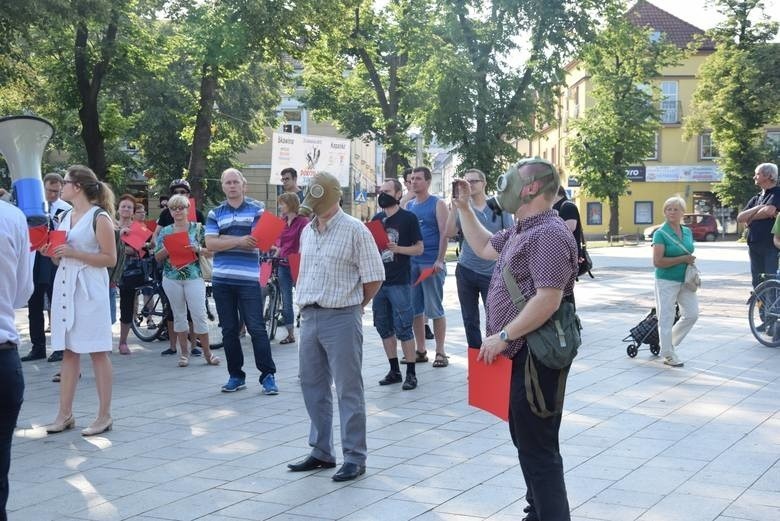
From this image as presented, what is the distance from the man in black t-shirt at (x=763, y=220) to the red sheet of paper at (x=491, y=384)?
28.5 ft

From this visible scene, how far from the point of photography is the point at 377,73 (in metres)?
35.1

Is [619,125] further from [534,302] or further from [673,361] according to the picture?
[534,302]

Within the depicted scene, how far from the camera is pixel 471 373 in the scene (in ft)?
15.1

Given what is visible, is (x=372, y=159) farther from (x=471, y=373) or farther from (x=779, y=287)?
(x=471, y=373)

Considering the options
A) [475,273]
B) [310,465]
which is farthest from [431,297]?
[310,465]

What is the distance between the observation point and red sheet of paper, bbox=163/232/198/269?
412 inches

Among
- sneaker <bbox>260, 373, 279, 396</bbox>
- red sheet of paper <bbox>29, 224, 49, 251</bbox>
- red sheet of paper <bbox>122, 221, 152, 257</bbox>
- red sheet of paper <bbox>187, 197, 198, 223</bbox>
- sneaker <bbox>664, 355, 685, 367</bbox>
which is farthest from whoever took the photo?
red sheet of paper <bbox>187, 197, 198, 223</bbox>

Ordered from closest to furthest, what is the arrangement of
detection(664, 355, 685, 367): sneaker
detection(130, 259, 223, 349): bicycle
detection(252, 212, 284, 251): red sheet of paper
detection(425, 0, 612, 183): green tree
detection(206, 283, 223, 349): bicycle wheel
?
detection(252, 212, 284, 251): red sheet of paper → detection(664, 355, 685, 367): sneaker → detection(206, 283, 223, 349): bicycle wheel → detection(130, 259, 223, 349): bicycle → detection(425, 0, 612, 183): green tree

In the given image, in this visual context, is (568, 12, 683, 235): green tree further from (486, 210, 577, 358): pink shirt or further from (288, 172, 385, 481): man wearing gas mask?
(486, 210, 577, 358): pink shirt

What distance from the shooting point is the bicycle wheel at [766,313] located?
11352 mm

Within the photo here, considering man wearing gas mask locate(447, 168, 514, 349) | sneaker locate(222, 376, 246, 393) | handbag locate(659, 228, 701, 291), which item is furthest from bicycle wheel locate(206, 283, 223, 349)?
handbag locate(659, 228, 701, 291)

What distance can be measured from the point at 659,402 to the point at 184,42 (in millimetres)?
19335

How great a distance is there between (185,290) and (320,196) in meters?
5.06

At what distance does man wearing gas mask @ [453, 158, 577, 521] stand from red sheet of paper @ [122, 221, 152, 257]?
7.64 meters
